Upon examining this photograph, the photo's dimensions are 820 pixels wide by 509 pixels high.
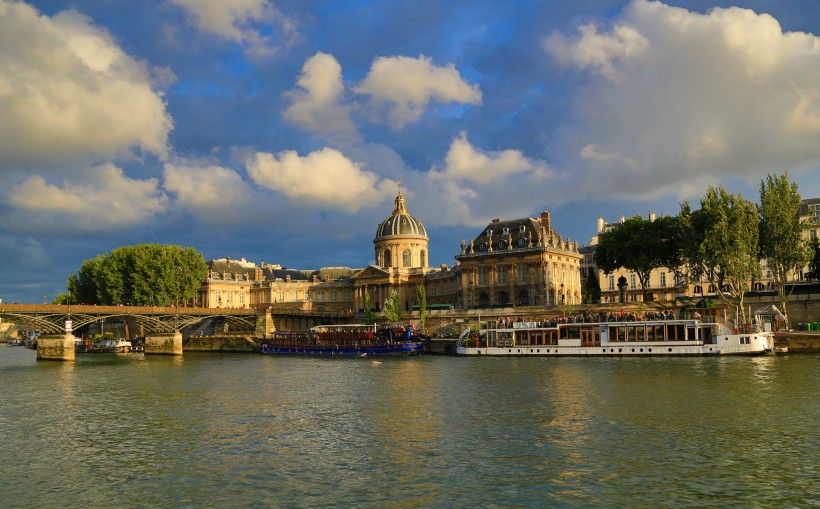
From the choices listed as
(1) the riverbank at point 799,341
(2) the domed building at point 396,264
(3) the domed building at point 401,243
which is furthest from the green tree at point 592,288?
(1) the riverbank at point 799,341

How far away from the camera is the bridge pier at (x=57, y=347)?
93.1 metres

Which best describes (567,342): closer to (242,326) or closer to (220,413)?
(220,413)

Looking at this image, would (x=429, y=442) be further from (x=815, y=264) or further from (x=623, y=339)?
(x=815, y=264)

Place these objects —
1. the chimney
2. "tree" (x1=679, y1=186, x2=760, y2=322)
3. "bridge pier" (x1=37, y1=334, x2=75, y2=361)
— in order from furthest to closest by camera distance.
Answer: the chimney < "bridge pier" (x1=37, y1=334, x2=75, y2=361) < "tree" (x1=679, y1=186, x2=760, y2=322)

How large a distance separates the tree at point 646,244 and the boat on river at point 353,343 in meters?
30.7

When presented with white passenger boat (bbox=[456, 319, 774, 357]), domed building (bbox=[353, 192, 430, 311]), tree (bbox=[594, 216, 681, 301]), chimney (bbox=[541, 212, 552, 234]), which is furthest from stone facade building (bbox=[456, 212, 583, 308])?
Answer: white passenger boat (bbox=[456, 319, 774, 357])

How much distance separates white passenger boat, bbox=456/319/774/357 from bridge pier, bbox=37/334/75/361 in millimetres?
50327

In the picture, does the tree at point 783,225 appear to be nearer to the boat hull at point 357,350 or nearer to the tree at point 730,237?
the tree at point 730,237

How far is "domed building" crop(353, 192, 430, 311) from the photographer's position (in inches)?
6216

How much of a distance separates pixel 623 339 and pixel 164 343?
68.5 metres

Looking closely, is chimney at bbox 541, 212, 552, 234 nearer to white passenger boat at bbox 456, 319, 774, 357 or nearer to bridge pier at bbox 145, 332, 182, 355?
white passenger boat at bbox 456, 319, 774, 357

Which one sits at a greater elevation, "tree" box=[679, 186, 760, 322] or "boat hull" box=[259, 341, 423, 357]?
"tree" box=[679, 186, 760, 322]

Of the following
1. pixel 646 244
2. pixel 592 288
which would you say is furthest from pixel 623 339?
pixel 592 288

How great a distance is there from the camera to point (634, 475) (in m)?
26.0
